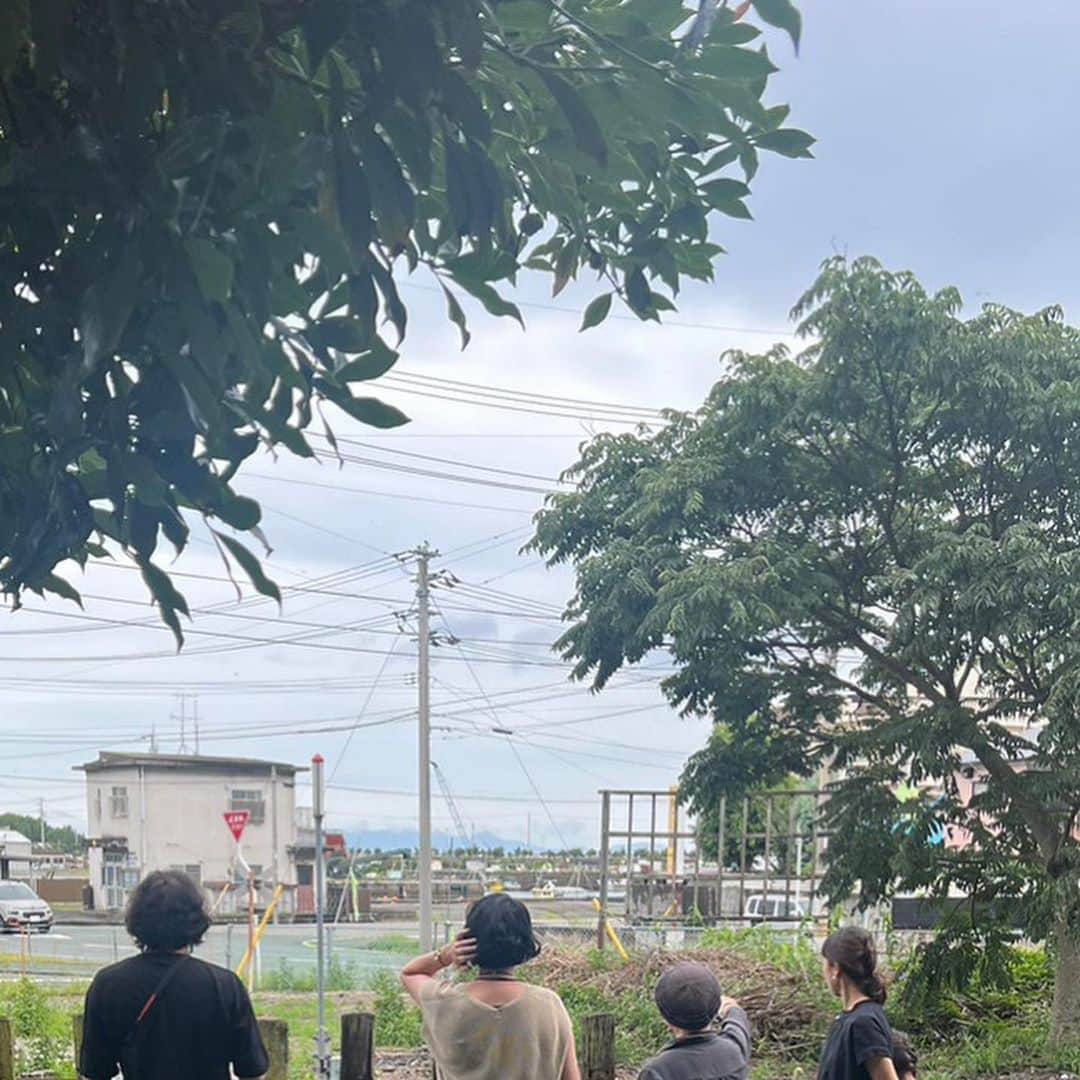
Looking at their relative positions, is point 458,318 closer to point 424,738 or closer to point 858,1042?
point 858,1042

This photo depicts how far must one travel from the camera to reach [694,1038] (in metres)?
4.14

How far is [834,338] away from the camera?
11844 millimetres

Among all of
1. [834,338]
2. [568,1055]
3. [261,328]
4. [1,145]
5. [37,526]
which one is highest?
[834,338]

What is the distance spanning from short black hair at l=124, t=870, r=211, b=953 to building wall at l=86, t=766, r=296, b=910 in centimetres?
4145

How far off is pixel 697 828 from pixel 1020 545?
7.17 meters

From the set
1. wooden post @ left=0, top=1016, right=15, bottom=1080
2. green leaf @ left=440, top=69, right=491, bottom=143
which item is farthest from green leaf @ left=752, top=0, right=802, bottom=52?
wooden post @ left=0, top=1016, right=15, bottom=1080

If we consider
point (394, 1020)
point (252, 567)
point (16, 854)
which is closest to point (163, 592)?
point (252, 567)

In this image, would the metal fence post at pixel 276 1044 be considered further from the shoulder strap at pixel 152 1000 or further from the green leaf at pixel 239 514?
the green leaf at pixel 239 514

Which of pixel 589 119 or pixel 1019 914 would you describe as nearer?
pixel 589 119

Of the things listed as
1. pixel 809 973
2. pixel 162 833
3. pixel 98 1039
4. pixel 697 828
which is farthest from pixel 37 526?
pixel 162 833

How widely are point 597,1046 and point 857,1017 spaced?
4.65 feet

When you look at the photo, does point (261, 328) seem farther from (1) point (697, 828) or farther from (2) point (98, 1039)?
(1) point (697, 828)

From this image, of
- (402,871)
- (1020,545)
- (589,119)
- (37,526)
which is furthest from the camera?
(402,871)

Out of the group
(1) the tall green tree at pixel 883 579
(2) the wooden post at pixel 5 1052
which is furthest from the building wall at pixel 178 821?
(2) the wooden post at pixel 5 1052
